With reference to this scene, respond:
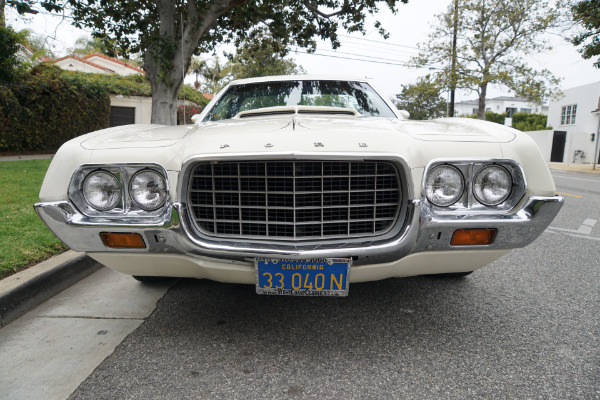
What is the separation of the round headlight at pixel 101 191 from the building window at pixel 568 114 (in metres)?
29.9

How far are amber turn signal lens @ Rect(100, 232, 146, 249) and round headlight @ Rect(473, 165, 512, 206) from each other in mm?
1613

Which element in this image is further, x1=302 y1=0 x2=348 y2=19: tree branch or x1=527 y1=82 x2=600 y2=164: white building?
x1=527 y1=82 x2=600 y2=164: white building

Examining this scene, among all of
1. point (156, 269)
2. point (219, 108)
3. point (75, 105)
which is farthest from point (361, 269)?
point (75, 105)

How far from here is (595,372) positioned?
1.74 meters

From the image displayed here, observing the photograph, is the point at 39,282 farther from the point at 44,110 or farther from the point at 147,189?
the point at 44,110

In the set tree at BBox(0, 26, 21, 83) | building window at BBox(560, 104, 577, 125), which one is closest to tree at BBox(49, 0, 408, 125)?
tree at BBox(0, 26, 21, 83)

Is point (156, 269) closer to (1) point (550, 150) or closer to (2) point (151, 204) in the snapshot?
(2) point (151, 204)

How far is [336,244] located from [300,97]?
5.56 ft

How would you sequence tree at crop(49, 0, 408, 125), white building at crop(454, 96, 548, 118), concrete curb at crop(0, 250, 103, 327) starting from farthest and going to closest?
white building at crop(454, 96, 548, 118) < tree at crop(49, 0, 408, 125) < concrete curb at crop(0, 250, 103, 327)

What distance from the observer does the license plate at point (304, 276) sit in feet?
5.90

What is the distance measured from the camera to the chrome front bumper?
1792 mm

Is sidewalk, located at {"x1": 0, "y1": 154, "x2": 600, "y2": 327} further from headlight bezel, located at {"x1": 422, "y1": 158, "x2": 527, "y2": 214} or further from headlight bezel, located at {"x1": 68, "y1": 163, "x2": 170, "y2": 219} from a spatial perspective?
headlight bezel, located at {"x1": 422, "y1": 158, "x2": 527, "y2": 214}

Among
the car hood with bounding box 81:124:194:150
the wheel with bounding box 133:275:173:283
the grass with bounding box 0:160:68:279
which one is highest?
the car hood with bounding box 81:124:194:150

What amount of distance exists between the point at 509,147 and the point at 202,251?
153 cm
